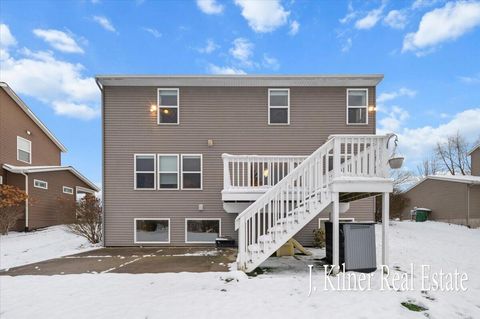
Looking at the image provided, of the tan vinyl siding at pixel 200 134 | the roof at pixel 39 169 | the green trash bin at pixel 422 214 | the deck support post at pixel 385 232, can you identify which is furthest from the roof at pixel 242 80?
the green trash bin at pixel 422 214

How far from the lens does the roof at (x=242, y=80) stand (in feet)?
30.7

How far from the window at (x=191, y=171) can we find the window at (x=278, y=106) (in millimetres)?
2849

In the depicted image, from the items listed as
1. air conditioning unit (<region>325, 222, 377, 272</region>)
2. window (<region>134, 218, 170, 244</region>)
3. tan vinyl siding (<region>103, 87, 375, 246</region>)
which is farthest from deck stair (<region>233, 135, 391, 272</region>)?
window (<region>134, 218, 170, 244</region>)

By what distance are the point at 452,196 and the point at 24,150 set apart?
24.2 meters

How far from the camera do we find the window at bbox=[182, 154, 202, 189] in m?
9.64

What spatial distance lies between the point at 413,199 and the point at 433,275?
1805 cm

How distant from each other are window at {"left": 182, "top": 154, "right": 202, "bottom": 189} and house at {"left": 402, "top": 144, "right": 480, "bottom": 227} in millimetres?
14303

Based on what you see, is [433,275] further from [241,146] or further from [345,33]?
[345,33]

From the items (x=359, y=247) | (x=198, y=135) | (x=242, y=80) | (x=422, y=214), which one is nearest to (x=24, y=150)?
(x=198, y=135)

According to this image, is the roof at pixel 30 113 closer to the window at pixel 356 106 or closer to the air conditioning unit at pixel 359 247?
the window at pixel 356 106

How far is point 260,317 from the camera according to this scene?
11.5 ft

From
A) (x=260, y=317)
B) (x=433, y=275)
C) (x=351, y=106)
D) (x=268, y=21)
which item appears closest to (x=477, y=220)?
(x=351, y=106)

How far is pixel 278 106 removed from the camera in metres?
9.80

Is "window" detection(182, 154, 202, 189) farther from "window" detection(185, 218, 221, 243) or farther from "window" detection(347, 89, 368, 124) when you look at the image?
"window" detection(347, 89, 368, 124)
